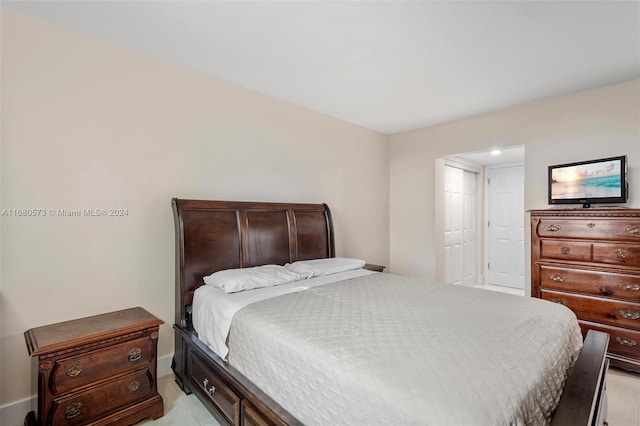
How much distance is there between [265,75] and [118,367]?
7.99 ft

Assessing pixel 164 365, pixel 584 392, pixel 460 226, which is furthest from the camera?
pixel 460 226

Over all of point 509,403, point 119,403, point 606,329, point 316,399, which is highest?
point 509,403

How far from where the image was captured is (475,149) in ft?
12.4

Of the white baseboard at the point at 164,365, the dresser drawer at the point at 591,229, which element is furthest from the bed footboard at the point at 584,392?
the white baseboard at the point at 164,365

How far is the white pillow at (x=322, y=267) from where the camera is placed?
8.73 ft

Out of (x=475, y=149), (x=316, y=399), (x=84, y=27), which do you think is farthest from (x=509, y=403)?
(x=475, y=149)

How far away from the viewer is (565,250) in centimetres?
277

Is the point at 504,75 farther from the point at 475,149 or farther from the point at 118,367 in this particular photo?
the point at 118,367

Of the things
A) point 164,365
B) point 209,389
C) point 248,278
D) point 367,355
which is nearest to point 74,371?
point 209,389

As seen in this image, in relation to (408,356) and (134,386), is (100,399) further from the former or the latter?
(408,356)

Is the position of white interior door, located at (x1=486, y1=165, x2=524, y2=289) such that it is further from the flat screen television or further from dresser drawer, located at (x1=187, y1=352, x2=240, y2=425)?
dresser drawer, located at (x1=187, y1=352, x2=240, y2=425)

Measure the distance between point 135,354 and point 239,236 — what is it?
44.7 inches

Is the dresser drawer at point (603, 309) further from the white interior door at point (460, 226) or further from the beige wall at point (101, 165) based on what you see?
the beige wall at point (101, 165)

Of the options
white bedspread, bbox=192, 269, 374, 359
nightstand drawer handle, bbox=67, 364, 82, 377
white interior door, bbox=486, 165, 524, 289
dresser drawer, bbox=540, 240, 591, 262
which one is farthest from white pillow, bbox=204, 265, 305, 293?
white interior door, bbox=486, 165, 524, 289
